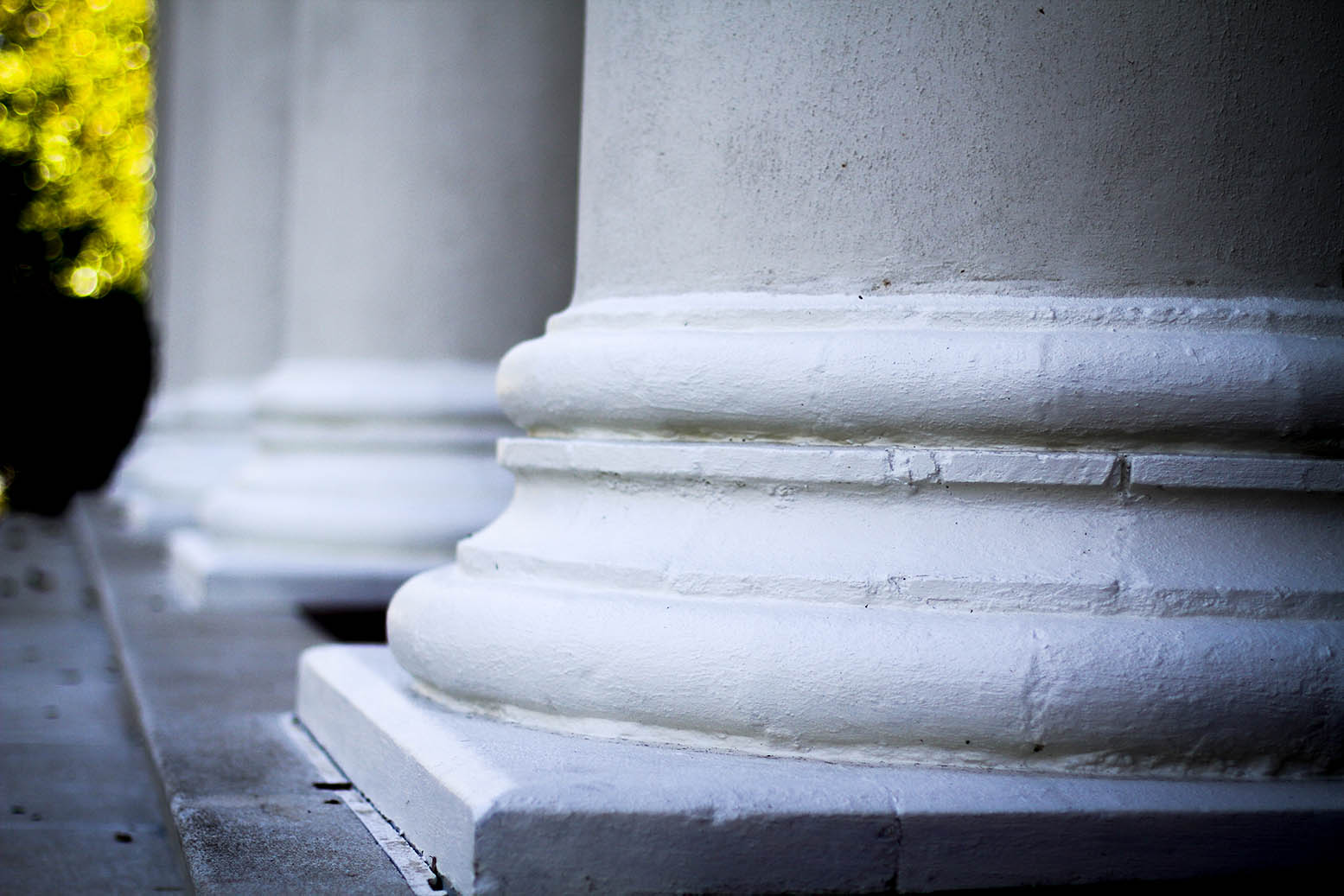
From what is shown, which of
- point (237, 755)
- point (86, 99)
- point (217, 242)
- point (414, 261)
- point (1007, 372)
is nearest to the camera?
point (1007, 372)

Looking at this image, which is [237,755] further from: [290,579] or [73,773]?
[290,579]

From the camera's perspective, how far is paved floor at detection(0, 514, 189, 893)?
9336 millimetres

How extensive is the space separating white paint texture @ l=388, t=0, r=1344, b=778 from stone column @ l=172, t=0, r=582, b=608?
9459mm

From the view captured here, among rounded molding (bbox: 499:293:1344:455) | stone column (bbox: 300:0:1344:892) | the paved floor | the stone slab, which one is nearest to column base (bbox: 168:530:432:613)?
the stone slab

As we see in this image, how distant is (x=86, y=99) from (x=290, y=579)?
76.0m

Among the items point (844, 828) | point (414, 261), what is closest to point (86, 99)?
point (414, 261)

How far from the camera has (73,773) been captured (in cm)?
1201

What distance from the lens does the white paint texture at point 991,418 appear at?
7020 millimetres

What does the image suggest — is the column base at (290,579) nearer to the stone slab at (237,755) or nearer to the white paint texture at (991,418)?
the stone slab at (237,755)

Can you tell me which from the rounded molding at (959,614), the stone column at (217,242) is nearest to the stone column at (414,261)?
the stone column at (217,242)

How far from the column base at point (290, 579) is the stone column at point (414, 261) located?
0.02m

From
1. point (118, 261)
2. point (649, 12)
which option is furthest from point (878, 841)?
point (118, 261)

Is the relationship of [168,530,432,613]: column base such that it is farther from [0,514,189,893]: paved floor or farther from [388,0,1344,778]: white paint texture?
[388,0,1344,778]: white paint texture

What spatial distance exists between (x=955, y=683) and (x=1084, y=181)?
257 centimetres
